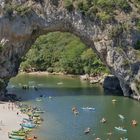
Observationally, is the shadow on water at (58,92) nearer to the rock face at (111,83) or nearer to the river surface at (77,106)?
the river surface at (77,106)

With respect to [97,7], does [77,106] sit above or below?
below

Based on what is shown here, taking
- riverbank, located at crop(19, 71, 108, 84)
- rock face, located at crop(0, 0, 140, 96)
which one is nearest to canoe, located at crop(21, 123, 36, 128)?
rock face, located at crop(0, 0, 140, 96)

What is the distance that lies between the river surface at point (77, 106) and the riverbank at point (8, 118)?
3738mm

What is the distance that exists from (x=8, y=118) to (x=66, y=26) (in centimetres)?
3080

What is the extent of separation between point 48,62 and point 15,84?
2892 cm

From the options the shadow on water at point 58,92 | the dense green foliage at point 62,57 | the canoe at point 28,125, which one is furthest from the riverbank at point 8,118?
the dense green foliage at point 62,57

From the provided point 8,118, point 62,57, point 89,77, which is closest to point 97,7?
point 8,118

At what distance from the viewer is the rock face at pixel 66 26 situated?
102 m

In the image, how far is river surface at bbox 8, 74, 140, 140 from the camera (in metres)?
72.9

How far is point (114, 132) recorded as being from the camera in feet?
242

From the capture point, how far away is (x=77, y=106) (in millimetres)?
93688

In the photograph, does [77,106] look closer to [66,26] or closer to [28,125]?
[28,125]

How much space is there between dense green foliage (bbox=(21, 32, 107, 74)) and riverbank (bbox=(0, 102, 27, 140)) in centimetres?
5121

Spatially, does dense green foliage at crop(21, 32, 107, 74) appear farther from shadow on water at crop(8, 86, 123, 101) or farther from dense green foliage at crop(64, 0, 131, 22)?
dense green foliage at crop(64, 0, 131, 22)
